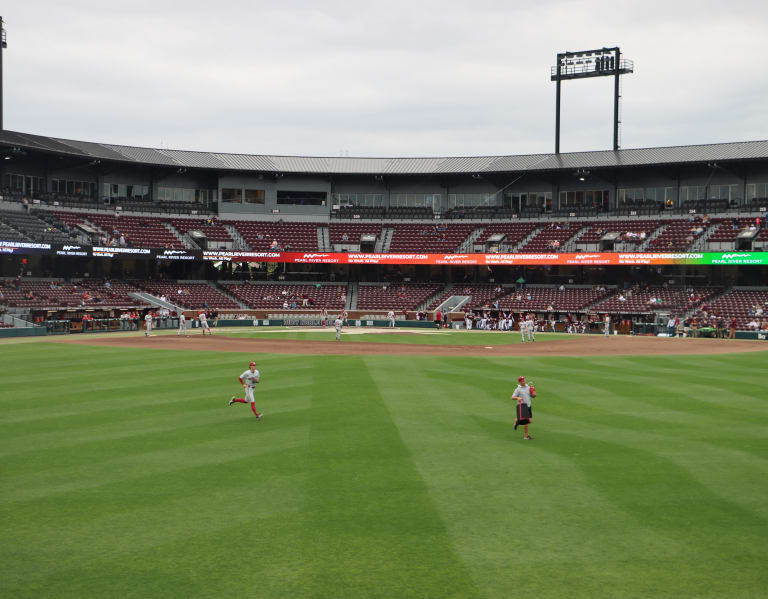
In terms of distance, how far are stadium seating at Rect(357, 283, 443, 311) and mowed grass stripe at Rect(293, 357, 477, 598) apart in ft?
172

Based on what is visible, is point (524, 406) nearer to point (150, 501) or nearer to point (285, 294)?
point (150, 501)

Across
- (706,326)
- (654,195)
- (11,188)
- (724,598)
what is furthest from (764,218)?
(11,188)

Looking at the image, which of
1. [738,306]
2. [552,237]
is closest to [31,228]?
[552,237]

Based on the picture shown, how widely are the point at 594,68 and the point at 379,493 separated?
7499 cm

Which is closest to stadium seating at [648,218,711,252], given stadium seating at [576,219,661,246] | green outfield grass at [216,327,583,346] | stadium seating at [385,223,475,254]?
stadium seating at [576,219,661,246]

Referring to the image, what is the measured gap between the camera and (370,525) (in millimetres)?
10711

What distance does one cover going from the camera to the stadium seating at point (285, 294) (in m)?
70.7

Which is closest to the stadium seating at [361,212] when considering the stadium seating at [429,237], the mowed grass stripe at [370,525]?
the stadium seating at [429,237]

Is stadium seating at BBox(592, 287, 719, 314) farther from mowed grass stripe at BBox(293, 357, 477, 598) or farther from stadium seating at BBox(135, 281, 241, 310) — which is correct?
mowed grass stripe at BBox(293, 357, 477, 598)

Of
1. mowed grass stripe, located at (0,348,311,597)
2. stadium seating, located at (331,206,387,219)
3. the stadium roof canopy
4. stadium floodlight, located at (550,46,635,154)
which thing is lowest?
mowed grass stripe, located at (0,348,311,597)

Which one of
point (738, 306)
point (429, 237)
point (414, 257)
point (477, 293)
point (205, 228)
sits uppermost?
point (205, 228)

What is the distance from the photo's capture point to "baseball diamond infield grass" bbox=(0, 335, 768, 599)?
8930 mm

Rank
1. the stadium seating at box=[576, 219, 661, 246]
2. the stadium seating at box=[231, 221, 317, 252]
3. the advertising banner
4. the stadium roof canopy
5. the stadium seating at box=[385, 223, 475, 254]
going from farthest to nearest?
the stadium seating at box=[231, 221, 317, 252] → the stadium seating at box=[385, 223, 475, 254] → the stadium roof canopy → the stadium seating at box=[576, 219, 661, 246] → the advertising banner

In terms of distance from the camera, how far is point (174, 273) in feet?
243
